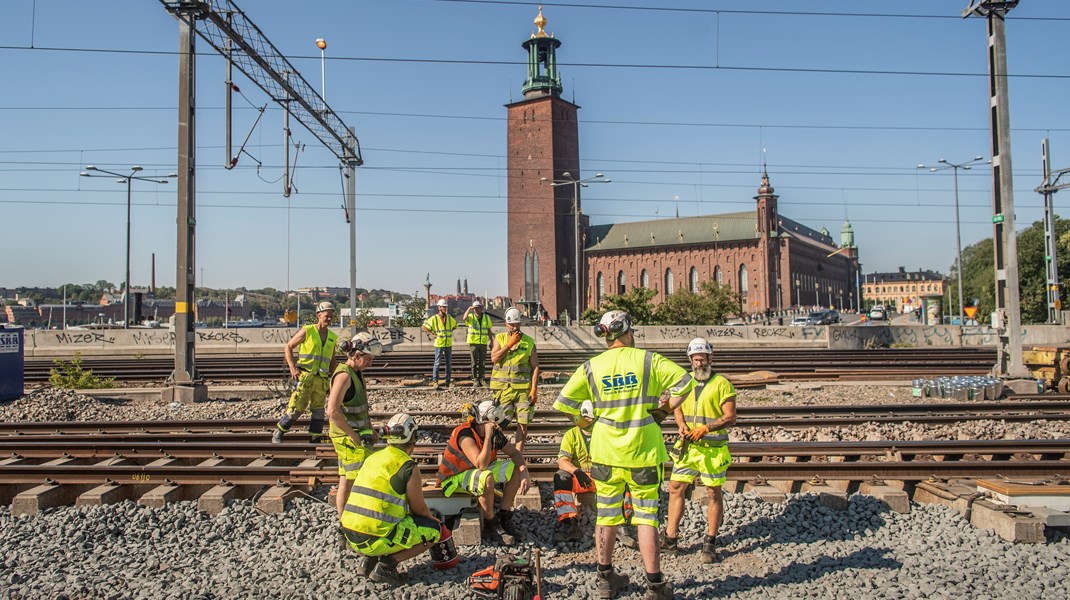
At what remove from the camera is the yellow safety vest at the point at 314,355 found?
8695mm

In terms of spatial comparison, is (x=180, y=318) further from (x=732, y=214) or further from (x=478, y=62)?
(x=732, y=214)

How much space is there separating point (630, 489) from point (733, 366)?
14960mm

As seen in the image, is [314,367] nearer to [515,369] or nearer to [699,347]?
[515,369]

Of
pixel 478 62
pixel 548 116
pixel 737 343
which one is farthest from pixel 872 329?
pixel 548 116

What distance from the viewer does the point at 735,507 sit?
6.88m

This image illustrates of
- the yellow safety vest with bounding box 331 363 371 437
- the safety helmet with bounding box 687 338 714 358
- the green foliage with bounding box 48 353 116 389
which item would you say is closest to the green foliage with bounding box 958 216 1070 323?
the green foliage with bounding box 48 353 116 389

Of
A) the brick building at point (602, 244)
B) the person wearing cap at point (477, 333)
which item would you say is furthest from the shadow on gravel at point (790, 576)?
the brick building at point (602, 244)

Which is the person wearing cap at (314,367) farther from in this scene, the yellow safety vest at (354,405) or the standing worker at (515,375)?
the yellow safety vest at (354,405)

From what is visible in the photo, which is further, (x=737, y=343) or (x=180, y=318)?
(x=737, y=343)

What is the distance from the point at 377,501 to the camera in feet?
17.8

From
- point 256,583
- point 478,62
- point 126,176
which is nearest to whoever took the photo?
point 256,583

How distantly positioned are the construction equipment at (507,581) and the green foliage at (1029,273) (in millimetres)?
56102

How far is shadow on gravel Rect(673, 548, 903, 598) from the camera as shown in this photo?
5.38 meters

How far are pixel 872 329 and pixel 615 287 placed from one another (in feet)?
254
